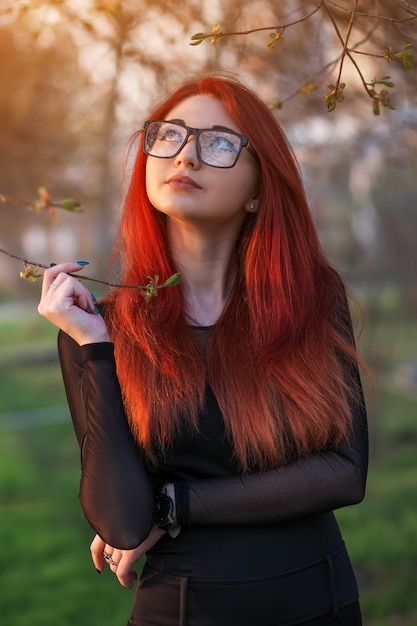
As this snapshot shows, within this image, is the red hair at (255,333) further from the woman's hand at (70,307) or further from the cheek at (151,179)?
the woman's hand at (70,307)

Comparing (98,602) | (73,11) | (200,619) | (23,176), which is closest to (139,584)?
(200,619)

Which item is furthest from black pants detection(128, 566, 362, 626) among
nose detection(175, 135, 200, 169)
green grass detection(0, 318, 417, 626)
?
green grass detection(0, 318, 417, 626)

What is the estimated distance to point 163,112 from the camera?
226 cm

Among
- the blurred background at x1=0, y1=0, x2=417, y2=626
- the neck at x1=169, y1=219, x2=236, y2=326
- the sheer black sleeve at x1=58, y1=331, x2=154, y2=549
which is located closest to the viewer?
the sheer black sleeve at x1=58, y1=331, x2=154, y2=549

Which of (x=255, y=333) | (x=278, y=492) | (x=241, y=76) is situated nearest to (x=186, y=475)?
(x=278, y=492)

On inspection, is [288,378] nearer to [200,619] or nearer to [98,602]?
[200,619]

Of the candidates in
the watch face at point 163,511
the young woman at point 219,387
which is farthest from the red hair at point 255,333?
the watch face at point 163,511

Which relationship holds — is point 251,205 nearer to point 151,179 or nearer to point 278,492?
point 151,179

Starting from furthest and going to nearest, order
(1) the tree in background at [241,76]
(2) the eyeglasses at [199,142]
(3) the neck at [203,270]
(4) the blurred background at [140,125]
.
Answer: (4) the blurred background at [140,125] → (1) the tree in background at [241,76] → (3) the neck at [203,270] → (2) the eyeglasses at [199,142]

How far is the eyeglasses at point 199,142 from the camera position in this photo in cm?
210

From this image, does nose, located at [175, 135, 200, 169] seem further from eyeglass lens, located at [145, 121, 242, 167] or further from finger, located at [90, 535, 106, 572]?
finger, located at [90, 535, 106, 572]

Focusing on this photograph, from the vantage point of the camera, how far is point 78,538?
20.0 ft

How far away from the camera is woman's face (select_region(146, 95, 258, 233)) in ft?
6.82

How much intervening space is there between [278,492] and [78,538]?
4431 millimetres
